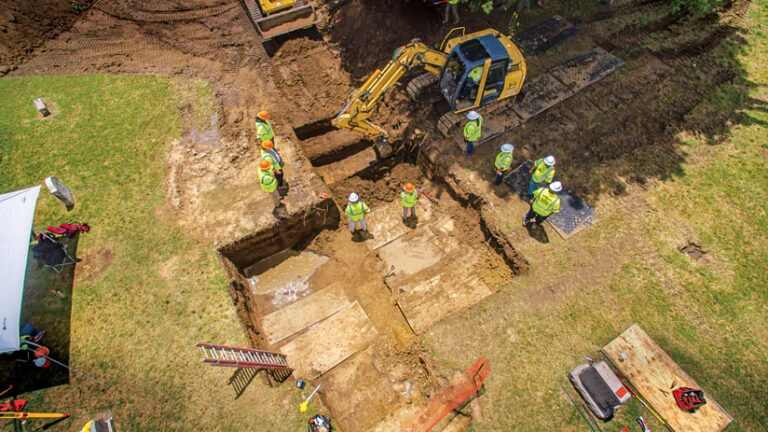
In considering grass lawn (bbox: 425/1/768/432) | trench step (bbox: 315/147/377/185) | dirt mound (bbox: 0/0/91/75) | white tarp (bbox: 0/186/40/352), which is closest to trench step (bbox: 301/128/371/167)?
trench step (bbox: 315/147/377/185)

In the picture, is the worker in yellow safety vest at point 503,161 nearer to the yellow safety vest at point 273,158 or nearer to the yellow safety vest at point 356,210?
the yellow safety vest at point 356,210

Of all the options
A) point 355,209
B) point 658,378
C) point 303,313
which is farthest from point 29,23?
point 658,378

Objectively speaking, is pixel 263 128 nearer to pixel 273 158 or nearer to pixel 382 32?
pixel 273 158

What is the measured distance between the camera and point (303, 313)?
10.8 m

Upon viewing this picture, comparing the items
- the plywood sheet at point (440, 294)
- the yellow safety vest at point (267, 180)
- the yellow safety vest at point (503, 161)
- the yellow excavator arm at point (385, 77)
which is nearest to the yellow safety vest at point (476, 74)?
the yellow excavator arm at point (385, 77)

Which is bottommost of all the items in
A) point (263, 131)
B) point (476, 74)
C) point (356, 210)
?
point (356, 210)

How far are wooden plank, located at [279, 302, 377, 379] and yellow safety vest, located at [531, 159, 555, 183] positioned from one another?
6.30 meters

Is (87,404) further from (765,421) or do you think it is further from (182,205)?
(765,421)

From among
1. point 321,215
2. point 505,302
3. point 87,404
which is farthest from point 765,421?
point 87,404

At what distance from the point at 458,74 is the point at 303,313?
29.0 ft

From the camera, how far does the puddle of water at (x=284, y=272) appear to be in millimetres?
11320

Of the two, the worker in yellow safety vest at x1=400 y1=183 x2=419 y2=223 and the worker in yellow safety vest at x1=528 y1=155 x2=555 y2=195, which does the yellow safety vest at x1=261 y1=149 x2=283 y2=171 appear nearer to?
the worker in yellow safety vest at x1=400 y1=183 x2=419 y2=223

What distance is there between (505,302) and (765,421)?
19.6 ft

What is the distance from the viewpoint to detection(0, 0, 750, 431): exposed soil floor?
34.7ft
